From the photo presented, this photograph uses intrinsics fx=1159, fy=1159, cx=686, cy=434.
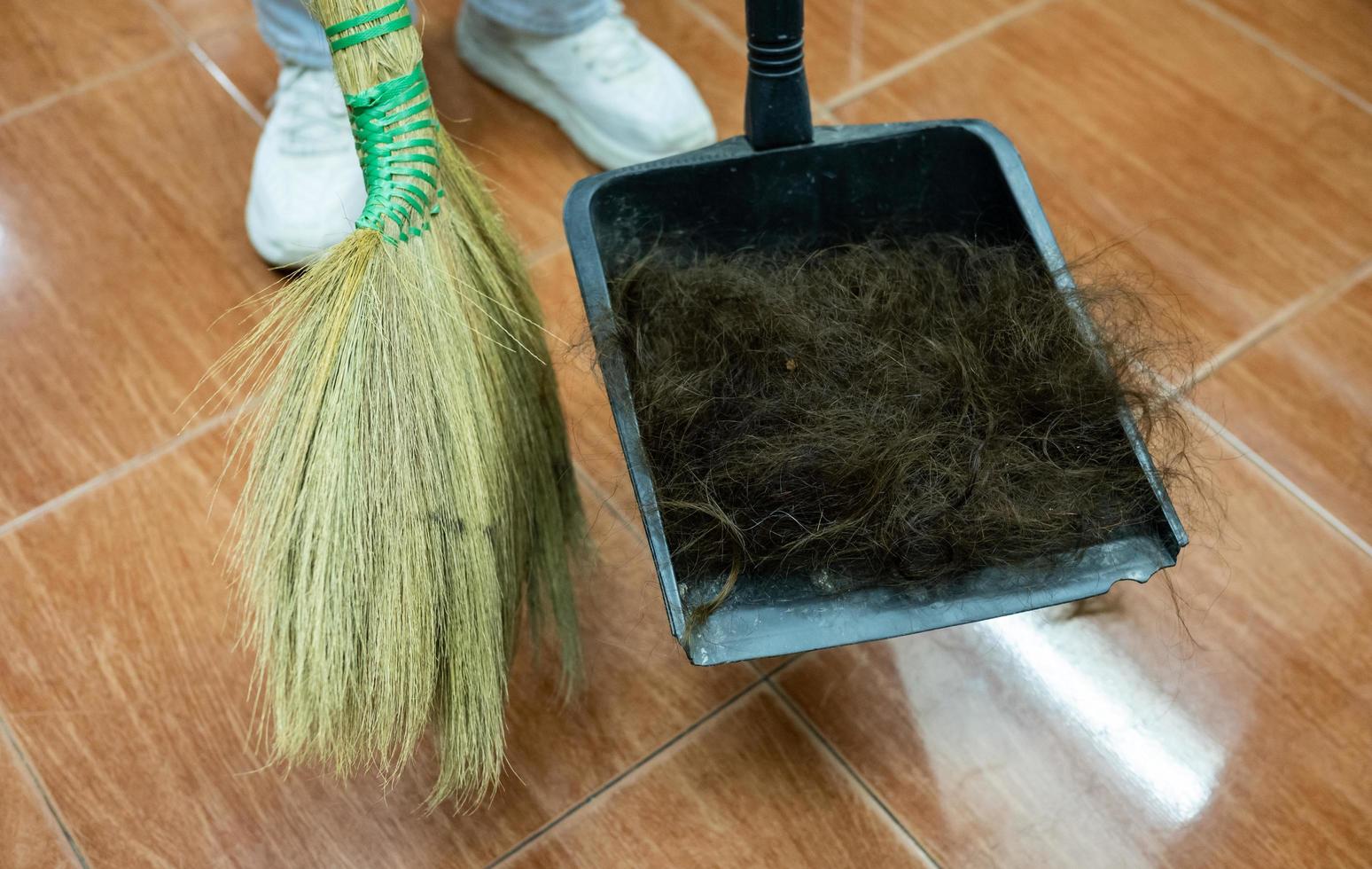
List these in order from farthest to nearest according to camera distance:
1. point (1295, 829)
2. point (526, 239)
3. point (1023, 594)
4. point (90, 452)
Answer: point (526, 239) < point (90, 452) < point (1295, 829) < point (1023, 594)

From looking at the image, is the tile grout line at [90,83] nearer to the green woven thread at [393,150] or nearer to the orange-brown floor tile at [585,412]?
the orange-brown floor tile at [585,412]

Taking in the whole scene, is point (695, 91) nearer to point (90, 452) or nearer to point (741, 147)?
point (741, 147)

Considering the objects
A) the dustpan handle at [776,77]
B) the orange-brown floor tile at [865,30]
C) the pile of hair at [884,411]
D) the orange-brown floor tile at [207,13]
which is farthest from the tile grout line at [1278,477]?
the orange-brown floor tile at [207,13]

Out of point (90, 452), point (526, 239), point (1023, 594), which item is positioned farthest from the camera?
point (526, 239)

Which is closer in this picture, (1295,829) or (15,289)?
(1295,829)

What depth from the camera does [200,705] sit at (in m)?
0.71

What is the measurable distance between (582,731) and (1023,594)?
0.29 metres

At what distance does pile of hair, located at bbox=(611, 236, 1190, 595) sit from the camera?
55 cm

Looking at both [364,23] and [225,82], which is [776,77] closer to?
[364,23]

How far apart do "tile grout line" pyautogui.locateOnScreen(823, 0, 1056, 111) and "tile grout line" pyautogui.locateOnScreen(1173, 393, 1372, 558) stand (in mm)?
393

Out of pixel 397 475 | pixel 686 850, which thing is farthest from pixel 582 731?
pixel 397 475

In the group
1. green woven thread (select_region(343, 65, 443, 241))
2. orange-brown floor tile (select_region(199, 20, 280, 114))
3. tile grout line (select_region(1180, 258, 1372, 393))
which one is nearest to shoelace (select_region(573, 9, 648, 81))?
orange-brown floor tile (select_region(199, 20, 280, 114))

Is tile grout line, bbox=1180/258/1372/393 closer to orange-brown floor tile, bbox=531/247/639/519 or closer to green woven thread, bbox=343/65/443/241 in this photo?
orange-brown floor tile, bbox=531/247/639/519

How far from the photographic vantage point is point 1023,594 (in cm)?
54
